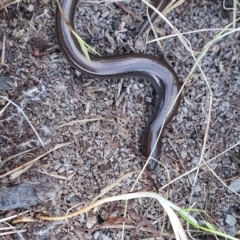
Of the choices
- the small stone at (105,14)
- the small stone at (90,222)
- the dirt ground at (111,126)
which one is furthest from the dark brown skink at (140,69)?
the small stone at (90,222)

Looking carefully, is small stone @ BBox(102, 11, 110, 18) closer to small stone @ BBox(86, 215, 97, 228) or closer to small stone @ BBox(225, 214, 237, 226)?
small stone @ BBox(86, 215, 97, 228)

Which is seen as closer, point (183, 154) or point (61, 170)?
point (61, 170)

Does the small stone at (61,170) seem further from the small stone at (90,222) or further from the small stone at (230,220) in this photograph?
the small stone at (230,220)

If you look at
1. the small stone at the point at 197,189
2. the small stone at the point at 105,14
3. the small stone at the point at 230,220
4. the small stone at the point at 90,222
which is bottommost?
the small stone at the point at 230,220

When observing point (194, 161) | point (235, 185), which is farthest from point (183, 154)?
point (235, 185)

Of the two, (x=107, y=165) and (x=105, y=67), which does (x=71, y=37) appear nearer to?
(x=105, y=67)

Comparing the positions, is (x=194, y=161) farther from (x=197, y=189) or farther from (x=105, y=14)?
(x=105, y=14)

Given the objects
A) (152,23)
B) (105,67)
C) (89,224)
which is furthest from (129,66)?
(89,224)
